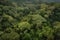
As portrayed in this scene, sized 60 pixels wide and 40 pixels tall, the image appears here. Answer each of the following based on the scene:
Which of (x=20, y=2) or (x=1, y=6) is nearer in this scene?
(x=1, y=6)

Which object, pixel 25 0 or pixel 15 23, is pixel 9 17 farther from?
pixel 25 0

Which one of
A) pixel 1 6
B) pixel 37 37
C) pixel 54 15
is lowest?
pixel 37 37

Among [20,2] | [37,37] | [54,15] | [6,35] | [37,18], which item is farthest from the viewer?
[20,2]

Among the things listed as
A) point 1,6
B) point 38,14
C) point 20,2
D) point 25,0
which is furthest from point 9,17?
point 25,0

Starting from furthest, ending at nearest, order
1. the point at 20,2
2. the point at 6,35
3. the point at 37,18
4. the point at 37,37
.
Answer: the point at 20,2, the point at 37,18, the point at 37,37, the point at 6,35

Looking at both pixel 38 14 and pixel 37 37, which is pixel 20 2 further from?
pixel 37 37

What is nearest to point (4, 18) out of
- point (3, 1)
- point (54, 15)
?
point (3, 1)

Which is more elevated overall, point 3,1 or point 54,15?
point 3,1
